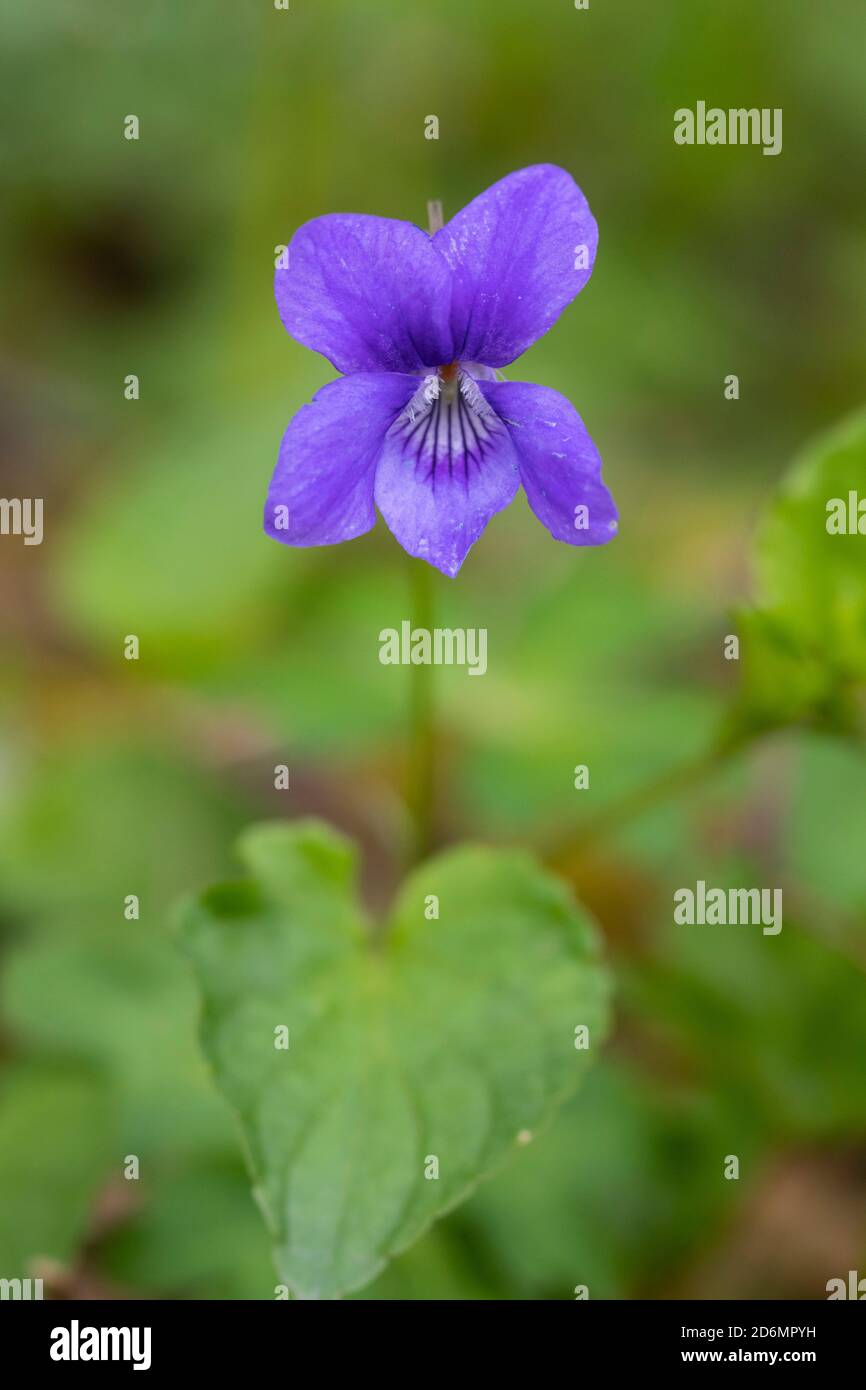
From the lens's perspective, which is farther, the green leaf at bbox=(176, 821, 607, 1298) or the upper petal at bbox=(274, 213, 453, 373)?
the green leaf at bbox=(176, 821, 607, 1298)

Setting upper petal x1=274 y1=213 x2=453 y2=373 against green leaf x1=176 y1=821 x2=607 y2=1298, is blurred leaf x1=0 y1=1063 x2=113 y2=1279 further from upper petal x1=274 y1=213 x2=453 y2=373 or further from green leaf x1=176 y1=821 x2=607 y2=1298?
upper petal x1=274 y1=213 x2=453 y2=373

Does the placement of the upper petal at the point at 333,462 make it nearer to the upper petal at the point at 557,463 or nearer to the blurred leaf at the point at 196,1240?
the upper petal at the point at 557,463

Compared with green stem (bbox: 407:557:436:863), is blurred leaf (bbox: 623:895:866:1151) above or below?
below

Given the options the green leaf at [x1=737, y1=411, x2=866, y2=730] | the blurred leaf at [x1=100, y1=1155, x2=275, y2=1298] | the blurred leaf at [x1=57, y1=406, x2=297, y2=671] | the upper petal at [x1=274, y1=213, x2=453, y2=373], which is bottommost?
the blurred leaf at [x1=100, y1=1155, x2=275, y2=1298]

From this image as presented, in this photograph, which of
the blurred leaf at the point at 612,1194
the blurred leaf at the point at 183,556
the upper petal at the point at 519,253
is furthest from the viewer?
the blurred leaf at the point at 183,556

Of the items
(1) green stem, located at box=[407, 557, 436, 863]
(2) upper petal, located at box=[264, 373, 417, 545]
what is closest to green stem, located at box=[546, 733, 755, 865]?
(1) green stem, located at box=[407, 557, 436, 863]

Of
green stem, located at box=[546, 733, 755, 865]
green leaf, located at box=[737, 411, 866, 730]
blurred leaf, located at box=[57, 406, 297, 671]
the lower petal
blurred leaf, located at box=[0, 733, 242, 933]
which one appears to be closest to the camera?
the lower petal

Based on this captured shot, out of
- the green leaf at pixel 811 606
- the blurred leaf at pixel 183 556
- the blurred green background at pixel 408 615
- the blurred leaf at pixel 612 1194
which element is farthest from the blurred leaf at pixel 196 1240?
the blurred leaf at pixel 183 556
